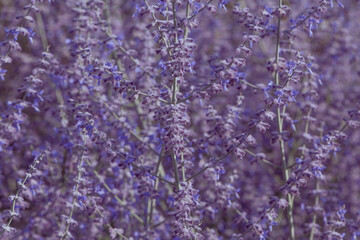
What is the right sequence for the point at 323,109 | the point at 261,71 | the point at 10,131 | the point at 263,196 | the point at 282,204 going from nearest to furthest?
1. the point at 282,204
2. the point at 10,131
3. the point at 263,196
4. the point at 323,109
5. the point at 261,71

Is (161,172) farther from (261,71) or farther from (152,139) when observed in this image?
(261,71)

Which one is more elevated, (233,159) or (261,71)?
(261,71)

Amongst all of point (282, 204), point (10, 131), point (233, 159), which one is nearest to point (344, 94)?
point (233, 159)

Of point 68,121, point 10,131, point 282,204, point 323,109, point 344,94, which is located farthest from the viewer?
point 344,94

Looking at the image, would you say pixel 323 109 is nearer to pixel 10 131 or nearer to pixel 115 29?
pixel 115 29

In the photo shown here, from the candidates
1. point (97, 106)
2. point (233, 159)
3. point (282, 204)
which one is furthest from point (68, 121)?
point (282, 204)

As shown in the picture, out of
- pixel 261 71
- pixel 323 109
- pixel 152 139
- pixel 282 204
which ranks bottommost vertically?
pixel 282 204

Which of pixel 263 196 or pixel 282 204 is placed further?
pixel 263 196
